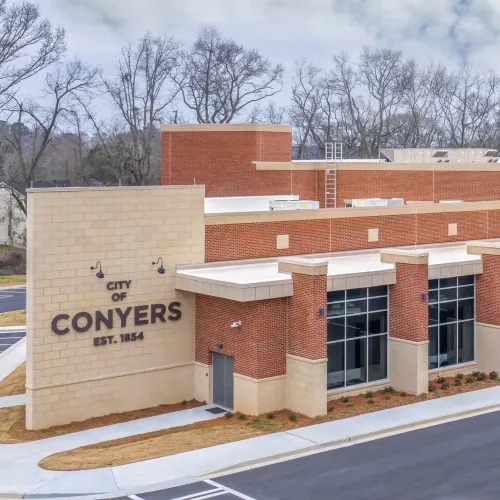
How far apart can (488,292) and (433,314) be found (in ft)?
8.68

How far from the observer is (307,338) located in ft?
94.2

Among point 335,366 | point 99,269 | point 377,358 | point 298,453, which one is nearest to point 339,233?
point 377,358

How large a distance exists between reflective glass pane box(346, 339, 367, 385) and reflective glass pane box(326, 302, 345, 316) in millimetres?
1124

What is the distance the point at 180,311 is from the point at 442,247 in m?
13.6

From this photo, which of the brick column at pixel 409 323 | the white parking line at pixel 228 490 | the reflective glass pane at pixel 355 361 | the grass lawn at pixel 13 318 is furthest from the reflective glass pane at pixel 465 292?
the grass lawn at pixel 13 318

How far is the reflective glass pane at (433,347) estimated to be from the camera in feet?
112

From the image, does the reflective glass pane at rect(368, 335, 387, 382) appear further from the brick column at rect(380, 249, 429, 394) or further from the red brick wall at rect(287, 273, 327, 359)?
the red brick wall at rect(287, 273, 327, 359)

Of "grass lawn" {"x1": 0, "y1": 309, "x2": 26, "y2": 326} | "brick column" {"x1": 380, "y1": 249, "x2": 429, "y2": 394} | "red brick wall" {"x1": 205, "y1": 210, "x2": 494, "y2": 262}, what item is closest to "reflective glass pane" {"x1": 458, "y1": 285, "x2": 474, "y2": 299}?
"brick column" {"x1": 380, "y1": 249, "x2": 429, "y2": 394}

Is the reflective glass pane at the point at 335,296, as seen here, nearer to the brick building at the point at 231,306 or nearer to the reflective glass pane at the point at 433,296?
the brick building at the point at 231,306

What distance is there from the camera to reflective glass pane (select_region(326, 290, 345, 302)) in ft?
100

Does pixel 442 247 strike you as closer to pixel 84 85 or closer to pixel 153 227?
pixel 153 227

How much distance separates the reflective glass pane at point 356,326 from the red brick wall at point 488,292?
5998mm

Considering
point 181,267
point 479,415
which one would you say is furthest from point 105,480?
point 479,415

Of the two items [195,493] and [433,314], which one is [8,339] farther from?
[195,493]
